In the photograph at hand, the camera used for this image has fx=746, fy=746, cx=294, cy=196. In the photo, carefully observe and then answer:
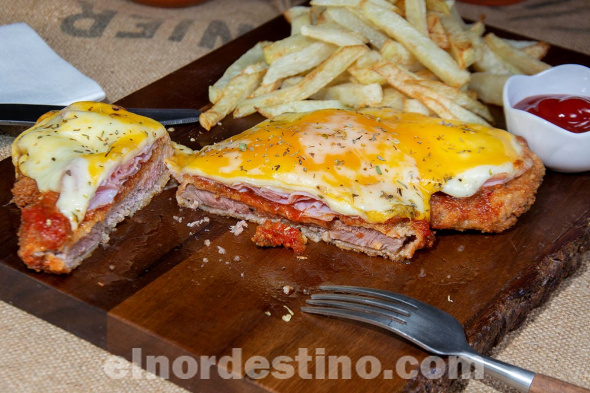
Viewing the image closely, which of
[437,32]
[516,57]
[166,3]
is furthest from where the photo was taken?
[166,3]

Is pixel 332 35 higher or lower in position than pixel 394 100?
higher

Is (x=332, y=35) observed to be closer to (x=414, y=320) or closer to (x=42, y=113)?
(x=42, y=113)

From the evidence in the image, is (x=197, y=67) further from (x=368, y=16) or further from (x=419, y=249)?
(x=419, y=249)

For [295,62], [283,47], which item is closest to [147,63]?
[283,47]

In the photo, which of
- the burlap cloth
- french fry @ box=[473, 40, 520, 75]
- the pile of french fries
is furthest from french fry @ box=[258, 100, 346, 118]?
the burlap cloth

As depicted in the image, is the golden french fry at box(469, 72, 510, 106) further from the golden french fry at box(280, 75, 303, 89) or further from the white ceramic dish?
the golden french fry at box(280, 75, 303, 89)

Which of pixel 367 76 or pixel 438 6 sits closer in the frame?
pixel 367 76

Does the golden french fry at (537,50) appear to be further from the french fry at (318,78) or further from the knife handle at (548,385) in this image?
the knife handle at (548,385)
